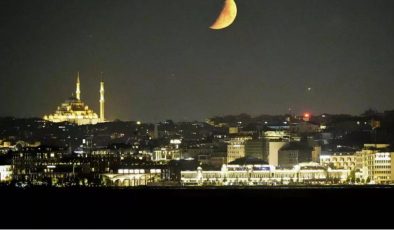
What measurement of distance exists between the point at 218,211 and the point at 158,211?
7.05ft

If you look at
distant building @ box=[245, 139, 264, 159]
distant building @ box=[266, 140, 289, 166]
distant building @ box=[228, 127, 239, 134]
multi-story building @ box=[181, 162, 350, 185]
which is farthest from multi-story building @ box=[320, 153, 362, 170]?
distant building @ box=[228, 127, 239, 134]

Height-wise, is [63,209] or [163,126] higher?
[163,126]

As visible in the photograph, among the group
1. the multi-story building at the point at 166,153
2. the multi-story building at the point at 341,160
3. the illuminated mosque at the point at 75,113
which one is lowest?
the multi-story building at the point at 341,160

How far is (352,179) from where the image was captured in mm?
58562

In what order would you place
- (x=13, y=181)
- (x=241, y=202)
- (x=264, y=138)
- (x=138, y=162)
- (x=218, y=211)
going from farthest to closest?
1. (x=264, y=138)
2. (x=138, y=162)
3. (x=13, y=181)
4. (x=241, y=202)
5. (x=218, y=211)

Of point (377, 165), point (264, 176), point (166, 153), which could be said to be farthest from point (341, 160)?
point (166, 153)

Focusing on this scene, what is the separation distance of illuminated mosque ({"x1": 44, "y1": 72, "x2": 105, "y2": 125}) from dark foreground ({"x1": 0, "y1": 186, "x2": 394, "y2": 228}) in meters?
32.6

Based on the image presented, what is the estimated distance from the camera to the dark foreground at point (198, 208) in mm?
33094

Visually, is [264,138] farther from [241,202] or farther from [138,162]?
[241,202]

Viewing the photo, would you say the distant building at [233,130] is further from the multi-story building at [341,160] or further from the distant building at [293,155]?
the multi-story building at [341,160]

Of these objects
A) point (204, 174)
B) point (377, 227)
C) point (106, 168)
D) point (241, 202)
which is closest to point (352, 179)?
point (204, 174)

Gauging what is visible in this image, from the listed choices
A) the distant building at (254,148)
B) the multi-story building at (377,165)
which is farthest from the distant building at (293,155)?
the multi-story building at (377,165)

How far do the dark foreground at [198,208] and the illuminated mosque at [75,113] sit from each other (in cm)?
3263

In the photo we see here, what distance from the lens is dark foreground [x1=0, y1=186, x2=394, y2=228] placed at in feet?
109
